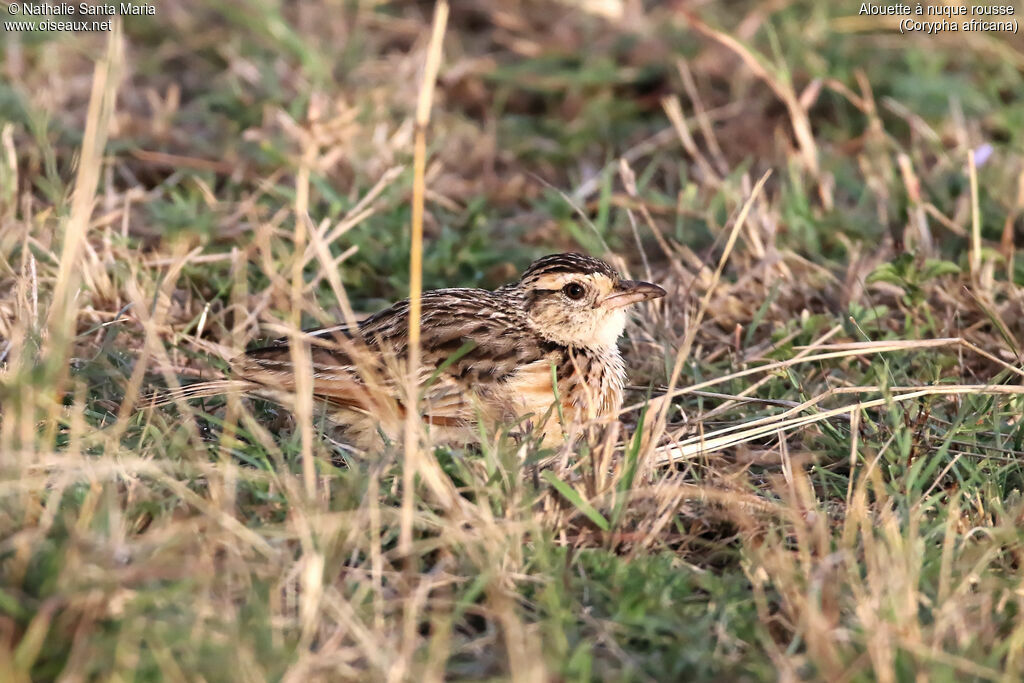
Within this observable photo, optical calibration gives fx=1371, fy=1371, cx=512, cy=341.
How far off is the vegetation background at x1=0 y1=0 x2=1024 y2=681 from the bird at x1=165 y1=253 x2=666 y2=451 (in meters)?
0.24

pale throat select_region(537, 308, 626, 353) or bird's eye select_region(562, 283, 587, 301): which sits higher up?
bird's eye select_region(562, 283, 587, 301)

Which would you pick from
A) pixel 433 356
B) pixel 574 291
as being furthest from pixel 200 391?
pixel 574 291

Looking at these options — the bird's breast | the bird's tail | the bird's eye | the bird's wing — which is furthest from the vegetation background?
the bird's eye

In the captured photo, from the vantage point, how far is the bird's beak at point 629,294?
612 cm

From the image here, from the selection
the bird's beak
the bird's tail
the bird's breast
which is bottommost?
the bird's breast

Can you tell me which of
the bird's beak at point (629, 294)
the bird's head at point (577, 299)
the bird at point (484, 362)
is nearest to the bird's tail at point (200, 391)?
the bird at point (484, 362)

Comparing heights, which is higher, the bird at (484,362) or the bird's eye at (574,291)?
the bird's eye at (574,291)

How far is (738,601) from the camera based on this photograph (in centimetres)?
429

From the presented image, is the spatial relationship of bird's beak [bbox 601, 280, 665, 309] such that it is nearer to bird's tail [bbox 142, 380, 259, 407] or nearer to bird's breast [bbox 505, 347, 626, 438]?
bird's breast [bbox 505, 347, 626, 438]

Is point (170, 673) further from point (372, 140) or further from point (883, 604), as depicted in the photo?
point (372, 140)

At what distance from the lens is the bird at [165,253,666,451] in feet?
18.1

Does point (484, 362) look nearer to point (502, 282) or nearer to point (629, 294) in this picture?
point (629, 294)

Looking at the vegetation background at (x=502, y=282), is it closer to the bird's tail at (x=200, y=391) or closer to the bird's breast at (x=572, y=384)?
the bird's tail at (x=200, y=391)

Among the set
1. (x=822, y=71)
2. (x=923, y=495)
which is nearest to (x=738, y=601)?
(x=923, y=495)
